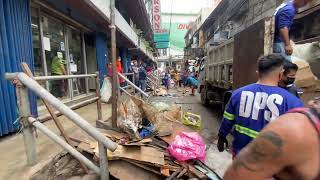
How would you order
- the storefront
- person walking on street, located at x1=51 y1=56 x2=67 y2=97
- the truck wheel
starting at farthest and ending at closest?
the truck wheel < person walking on street, located at x1=51 y1=56 x2=67 y2=97 < the storefront

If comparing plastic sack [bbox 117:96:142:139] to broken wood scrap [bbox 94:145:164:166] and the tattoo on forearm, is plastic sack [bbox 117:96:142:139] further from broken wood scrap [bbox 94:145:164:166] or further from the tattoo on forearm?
the tattoo on forearm

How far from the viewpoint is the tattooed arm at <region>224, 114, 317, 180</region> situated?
1.03 meters

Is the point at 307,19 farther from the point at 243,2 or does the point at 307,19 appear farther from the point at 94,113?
the point at 243,2

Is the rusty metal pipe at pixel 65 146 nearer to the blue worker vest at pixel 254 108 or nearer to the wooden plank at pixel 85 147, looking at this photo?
the wooden plank at pixel 85 147

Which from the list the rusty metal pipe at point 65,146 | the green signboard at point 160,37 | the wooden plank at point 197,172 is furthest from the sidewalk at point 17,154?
the green signboard at point 160,37

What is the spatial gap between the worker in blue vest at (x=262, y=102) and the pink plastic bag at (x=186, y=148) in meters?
1.24

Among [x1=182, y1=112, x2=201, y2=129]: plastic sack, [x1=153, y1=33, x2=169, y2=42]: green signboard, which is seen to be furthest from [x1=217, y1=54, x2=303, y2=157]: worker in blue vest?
[x1=153, y1=33, x2=169, y2=42]: green signboard

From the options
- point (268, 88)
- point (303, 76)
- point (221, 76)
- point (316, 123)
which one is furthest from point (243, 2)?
point (316, 123)

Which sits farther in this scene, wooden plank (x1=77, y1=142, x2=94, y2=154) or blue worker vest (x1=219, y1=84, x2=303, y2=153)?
wooden plank (x1=77, y1=142, x2=94, y2=154)

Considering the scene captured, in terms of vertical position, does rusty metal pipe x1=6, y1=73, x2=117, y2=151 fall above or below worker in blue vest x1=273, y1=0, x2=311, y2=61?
below

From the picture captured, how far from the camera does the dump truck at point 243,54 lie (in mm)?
4398

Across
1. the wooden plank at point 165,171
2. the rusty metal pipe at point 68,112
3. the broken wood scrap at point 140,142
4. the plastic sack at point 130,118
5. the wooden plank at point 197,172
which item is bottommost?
the wooden plank at point 197,172

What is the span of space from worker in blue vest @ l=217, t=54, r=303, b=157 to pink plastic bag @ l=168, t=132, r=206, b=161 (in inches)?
48.9

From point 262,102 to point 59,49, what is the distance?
6.71 meters
